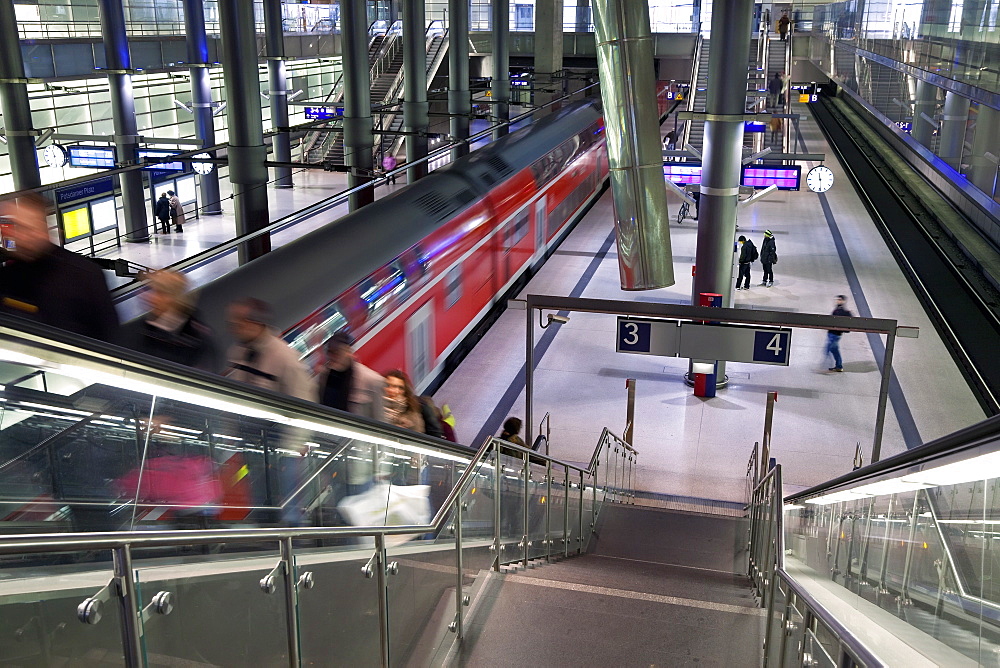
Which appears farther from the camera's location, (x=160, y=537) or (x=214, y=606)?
(x=214, y=606)

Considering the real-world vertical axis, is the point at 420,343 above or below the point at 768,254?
above

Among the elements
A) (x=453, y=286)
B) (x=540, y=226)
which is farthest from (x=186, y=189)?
(x=453, y=286)

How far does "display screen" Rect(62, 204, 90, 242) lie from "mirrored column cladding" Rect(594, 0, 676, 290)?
13.5 metres

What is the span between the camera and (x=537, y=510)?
7.51 meters

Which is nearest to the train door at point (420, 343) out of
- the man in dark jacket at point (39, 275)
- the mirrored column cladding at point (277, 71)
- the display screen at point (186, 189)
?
the man in dark jacket at point (39, 275)

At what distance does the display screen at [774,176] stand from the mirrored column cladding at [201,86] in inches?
465

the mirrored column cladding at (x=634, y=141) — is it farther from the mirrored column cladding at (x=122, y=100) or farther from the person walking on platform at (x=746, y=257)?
the mirrored column cladding at (x=122, y=100)

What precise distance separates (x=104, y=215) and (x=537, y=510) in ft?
56.3

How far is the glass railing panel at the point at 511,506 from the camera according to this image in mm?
6105

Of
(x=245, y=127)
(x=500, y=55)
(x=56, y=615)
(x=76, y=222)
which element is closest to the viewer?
(x=56, y=615)

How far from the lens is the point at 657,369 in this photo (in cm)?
1501

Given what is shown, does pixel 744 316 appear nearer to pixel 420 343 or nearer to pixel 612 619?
pixel 420 343

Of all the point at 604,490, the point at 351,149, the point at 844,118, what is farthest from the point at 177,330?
the point at 844,118

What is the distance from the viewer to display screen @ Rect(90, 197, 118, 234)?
68.1 feet
